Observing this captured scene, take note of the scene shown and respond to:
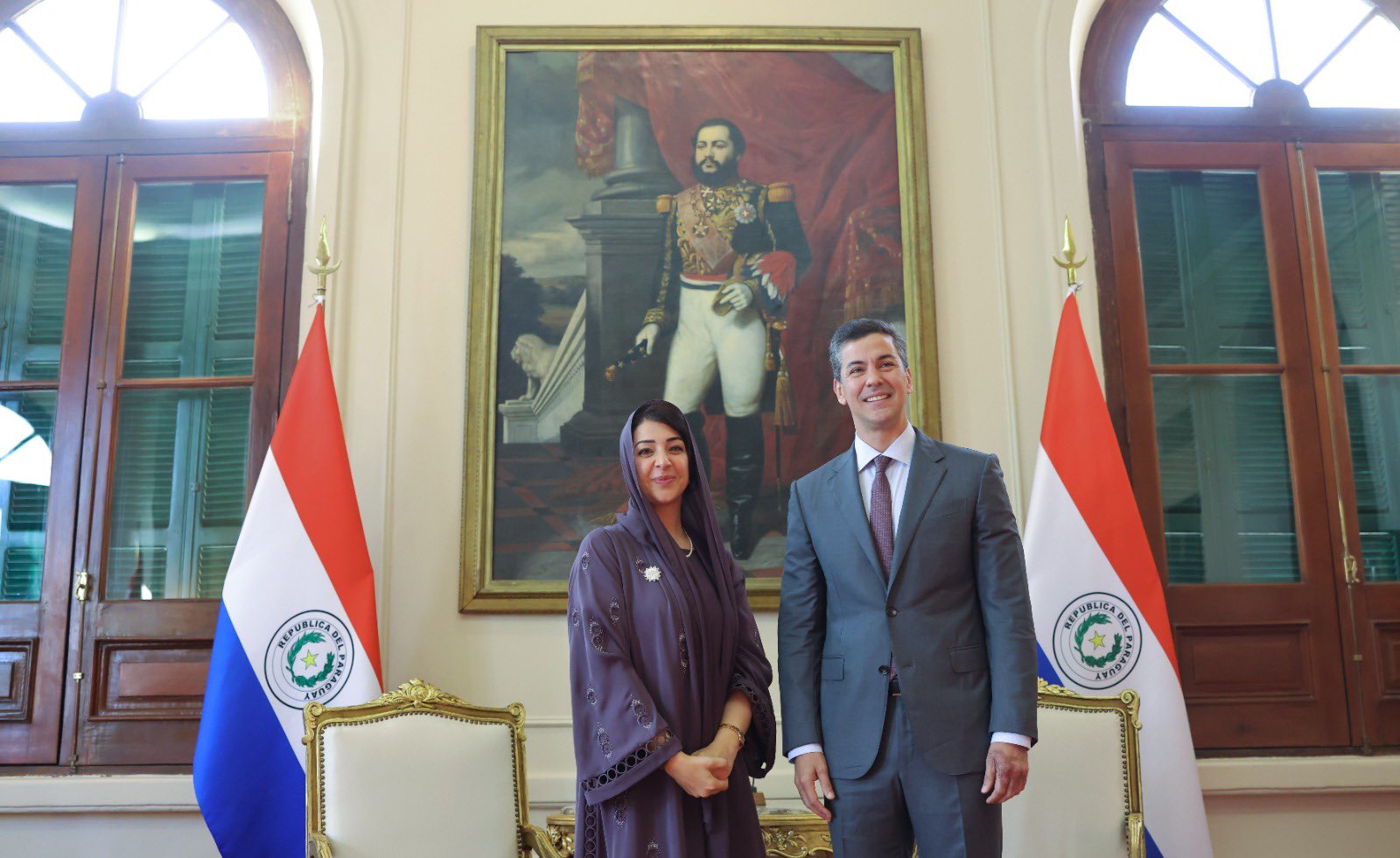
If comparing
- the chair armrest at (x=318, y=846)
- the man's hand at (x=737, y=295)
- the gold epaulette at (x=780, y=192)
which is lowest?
the chair armrest at (x=318, y=846)

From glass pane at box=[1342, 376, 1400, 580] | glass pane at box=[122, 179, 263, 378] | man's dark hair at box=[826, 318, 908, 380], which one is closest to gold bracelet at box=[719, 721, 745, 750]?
man's dark hair at box=[826, 318, 908, 380]

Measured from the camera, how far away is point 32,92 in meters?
4.00

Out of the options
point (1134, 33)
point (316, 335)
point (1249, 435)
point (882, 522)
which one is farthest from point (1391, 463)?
point (316, 335)

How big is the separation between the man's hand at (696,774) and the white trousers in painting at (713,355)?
159cm

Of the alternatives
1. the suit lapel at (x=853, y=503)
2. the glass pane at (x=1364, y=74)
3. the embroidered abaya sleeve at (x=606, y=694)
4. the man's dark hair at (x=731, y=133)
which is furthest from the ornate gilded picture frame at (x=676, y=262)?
the glass pane at (x=1364, y=74)

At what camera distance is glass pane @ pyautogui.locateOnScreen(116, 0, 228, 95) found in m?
4.04

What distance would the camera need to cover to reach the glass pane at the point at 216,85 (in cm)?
401

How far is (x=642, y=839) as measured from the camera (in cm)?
219

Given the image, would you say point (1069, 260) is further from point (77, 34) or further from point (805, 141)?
point (77, 34)

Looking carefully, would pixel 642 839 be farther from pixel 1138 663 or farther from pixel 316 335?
pixel 316 335

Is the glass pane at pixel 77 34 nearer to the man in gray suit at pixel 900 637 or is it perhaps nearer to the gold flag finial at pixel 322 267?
the gold flag finial at pixel 322 267

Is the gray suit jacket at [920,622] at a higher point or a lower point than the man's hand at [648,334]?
lower

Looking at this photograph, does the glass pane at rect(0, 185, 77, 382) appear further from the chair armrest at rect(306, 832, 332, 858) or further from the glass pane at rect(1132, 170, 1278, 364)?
the glass pane at rect(1132, 170, 1278, 364)

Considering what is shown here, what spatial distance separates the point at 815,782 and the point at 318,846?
137cm
